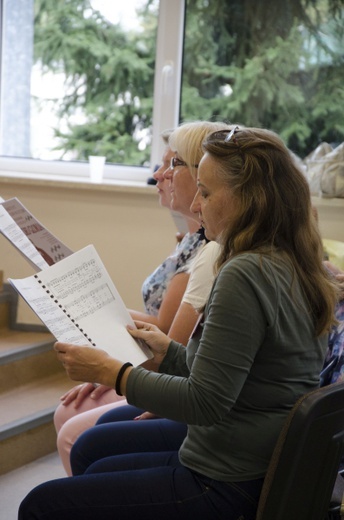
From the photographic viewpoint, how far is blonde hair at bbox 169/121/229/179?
226cm

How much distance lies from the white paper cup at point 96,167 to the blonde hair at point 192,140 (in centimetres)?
170

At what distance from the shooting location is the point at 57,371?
3734mm

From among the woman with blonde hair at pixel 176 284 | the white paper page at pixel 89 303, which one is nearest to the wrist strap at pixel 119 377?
the white paper page at pixel 89 303

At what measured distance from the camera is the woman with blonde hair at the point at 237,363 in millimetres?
1381

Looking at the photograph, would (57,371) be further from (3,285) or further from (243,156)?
(243,156)

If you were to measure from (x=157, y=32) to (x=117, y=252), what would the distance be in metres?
1.15

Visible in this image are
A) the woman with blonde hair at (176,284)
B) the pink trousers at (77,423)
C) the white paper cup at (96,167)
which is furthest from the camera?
the white paper cup at (96,167)

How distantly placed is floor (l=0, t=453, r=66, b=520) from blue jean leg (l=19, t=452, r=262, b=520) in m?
1.16

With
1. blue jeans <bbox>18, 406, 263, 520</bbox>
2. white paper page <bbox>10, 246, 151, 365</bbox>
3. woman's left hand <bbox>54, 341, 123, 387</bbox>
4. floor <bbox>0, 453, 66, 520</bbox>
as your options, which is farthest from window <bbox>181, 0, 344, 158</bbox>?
blue jeans <bbox>18, 406, 263, 520</bbox>

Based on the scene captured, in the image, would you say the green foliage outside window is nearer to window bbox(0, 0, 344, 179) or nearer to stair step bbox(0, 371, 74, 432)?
window bbox(0, 0, 344, 179)

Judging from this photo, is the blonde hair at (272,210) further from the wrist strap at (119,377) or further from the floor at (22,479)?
the floor at (22,479)

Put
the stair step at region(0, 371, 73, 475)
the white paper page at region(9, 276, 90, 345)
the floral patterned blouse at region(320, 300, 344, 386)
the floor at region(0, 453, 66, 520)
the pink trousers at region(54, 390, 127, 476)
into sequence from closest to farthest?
1. the white paper page at region(9, 276, 90, 345)
2. the floral patterned blouse at region(320, 300, 344, 386)
3. the pink trousers at region(54, 390, 127, 476)
4. the floor at region(0, 453, 66, 520)
5. the stair step at region(0, 371, 73, 475)

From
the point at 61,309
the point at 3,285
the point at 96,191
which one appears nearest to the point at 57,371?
the point at 3,285

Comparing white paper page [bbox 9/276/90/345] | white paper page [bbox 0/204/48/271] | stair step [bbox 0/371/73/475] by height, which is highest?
white paper page [bbox 0/204/48/271]
